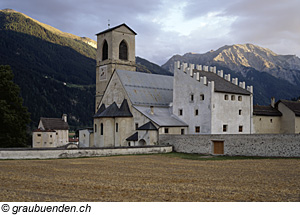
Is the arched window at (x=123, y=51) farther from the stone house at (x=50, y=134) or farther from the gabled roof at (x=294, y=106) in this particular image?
the stone house at (x=50, y=134)

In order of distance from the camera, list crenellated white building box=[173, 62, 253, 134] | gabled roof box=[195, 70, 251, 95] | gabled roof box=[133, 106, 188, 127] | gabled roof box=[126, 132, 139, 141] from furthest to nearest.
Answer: gabled roof box=[195, 70, 251, 95]
gabled roof box=[126, 132, 139, 141]
gabled roof box=[133, 106, 188, 127]
crenellated white building box=[173, 62, 253, 134]

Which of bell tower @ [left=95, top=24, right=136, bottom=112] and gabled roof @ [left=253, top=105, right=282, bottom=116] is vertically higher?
bell tower @ [left=95, top=24, right=136, bottom=112]

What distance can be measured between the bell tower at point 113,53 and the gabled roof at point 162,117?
68.6 feet

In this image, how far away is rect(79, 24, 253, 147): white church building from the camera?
55375 mm

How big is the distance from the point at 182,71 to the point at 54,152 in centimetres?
2788

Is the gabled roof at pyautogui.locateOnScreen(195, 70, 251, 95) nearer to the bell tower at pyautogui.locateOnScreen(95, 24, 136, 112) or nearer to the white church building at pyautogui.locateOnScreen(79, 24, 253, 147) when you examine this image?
the white church building at pyautogui.locateOnScreen(79, 24, 253, 147)

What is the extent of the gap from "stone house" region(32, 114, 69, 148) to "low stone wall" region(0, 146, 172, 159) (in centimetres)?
6355

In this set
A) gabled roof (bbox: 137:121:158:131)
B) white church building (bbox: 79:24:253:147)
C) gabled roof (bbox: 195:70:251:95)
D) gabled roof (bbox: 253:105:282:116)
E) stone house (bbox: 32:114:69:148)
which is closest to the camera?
gabled roof (bbox: 137:121:158:131)

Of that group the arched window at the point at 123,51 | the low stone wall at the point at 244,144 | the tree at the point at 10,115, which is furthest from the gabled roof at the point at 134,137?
the arched window at the point at 123,51

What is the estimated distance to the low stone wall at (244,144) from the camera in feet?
126

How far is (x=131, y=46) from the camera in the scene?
277ft

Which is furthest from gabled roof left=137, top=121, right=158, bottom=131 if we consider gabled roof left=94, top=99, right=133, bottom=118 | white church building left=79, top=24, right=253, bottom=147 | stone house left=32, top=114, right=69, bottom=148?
stone house left=32, top=114, right=69, bottom=148

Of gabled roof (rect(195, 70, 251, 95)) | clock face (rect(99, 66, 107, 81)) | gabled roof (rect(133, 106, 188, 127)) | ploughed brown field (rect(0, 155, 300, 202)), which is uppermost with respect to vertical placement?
clock face (rect(99, 66, 107, 81))

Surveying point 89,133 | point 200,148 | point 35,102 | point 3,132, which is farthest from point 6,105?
point 35,102
